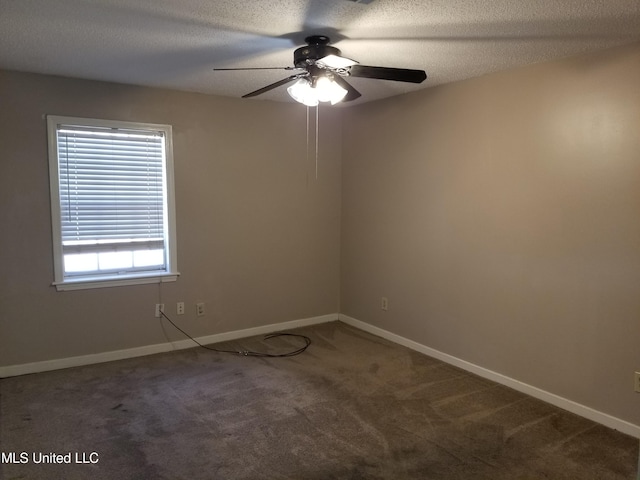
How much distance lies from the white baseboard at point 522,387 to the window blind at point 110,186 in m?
2.35

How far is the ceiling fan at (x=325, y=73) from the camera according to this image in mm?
2486

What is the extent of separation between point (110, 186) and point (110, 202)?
132 mm

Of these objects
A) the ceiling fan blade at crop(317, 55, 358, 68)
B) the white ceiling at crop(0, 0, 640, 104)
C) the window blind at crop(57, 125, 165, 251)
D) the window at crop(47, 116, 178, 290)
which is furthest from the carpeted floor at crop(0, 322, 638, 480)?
the white ceiling at crop(0, 0, 640, 104)

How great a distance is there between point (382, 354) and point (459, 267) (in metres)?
1.03

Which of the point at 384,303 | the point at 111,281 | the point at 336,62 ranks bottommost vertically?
the point at 384,303

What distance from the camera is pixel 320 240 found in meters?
4.98

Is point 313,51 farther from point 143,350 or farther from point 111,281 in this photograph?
point 143,350

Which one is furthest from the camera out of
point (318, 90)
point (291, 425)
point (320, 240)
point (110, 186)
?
point (320, 240)

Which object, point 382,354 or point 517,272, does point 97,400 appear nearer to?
point 382,354

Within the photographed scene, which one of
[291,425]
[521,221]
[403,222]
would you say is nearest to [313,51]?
[521,221]

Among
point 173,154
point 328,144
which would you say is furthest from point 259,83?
point 328,144

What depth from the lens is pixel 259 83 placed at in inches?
145

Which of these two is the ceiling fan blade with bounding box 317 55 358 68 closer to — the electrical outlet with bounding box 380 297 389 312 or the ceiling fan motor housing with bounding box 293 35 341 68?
the ceiling fan motor housing with bounding box 293 35 341 68

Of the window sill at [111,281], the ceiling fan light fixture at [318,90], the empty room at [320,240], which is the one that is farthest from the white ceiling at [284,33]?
the window sill at [111,281]
